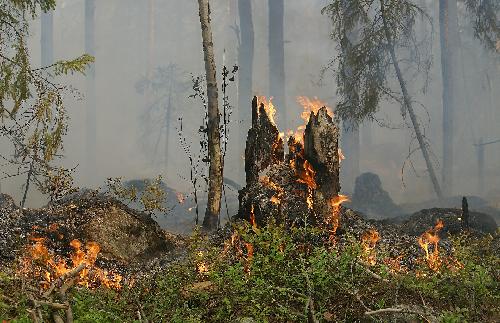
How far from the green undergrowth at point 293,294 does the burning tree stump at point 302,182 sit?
106 inches

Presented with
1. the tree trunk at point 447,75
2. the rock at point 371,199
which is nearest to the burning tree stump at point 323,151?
the rock at point 371,199

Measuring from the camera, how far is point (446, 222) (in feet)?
37.2

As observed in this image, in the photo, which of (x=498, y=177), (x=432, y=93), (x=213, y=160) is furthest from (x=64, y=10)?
(x=213, y=160)

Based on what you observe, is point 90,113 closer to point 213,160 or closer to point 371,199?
point 371,199

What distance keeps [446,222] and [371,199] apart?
11.9 metres

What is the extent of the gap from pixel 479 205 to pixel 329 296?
2126 cm

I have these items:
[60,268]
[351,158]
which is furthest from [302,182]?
[351,158]

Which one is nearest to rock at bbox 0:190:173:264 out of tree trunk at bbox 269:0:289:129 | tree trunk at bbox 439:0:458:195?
tree trunk at bbox 439:0:458:195

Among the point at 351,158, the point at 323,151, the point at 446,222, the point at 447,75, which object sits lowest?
the point at 446,222

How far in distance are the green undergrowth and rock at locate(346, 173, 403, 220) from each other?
17.5m

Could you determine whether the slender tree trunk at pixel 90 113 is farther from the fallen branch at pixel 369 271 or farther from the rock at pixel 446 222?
the fallen branch at pixel 369 271

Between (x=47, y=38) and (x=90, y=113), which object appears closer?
(x=90, y=113)

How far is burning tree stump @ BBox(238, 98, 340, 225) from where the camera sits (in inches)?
329

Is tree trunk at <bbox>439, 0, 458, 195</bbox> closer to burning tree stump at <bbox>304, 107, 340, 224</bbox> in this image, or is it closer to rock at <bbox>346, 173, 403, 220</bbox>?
rock at <bbox>346, 173, 403, 220</bbox>
